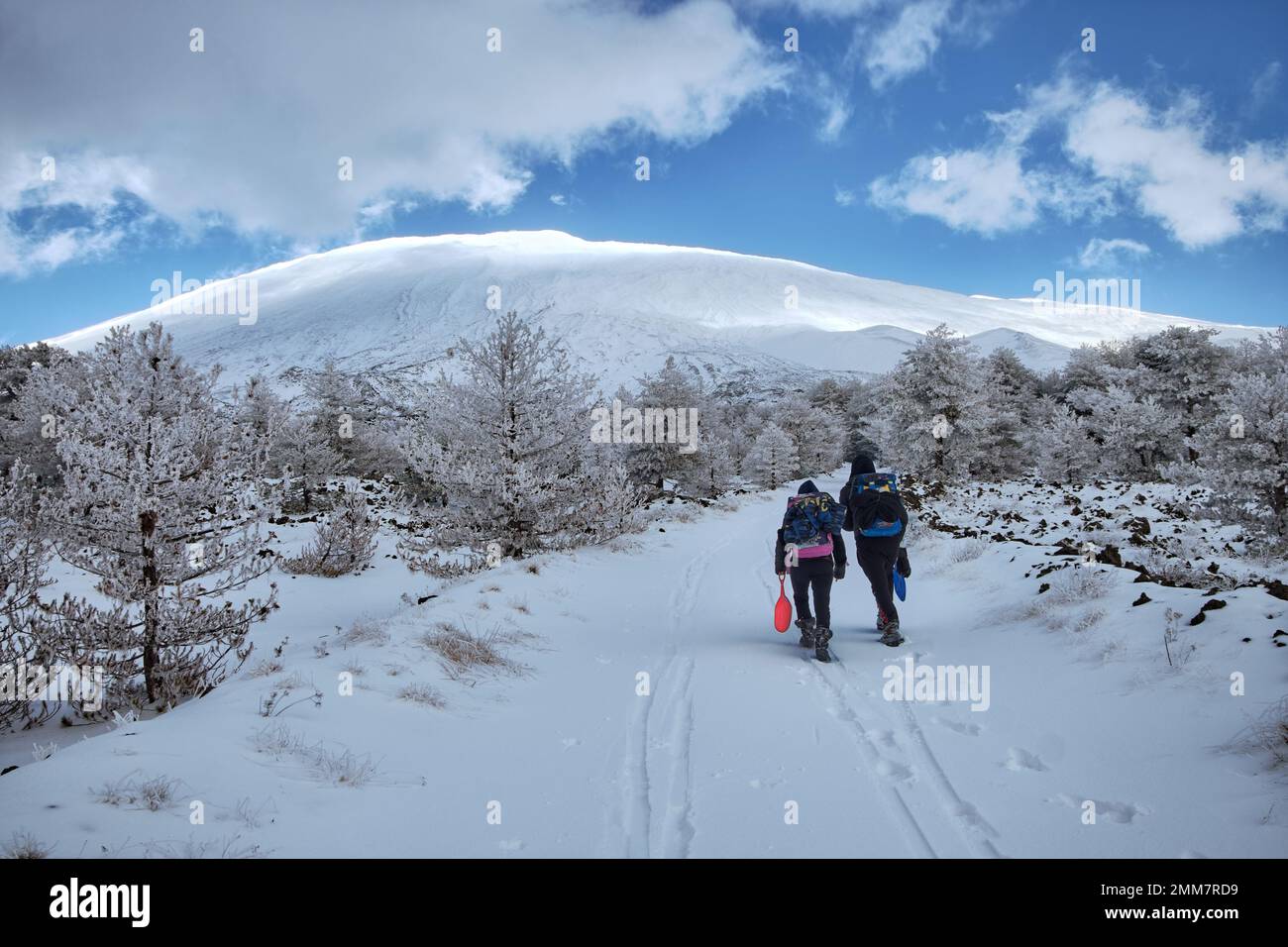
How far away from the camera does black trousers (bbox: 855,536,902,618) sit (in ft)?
24.3

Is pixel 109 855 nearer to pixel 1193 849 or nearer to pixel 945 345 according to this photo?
pixel 1193 849

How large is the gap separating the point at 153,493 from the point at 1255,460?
18.3 metres

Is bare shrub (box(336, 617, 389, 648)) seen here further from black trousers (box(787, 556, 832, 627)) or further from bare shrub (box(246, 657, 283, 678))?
black trousers (box(787, 556, 832, 627))

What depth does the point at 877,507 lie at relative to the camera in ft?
24.2

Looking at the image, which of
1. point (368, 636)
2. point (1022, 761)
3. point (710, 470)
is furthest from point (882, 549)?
point (710, 470)

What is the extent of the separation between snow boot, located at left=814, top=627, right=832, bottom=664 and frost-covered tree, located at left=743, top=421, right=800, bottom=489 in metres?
42.1

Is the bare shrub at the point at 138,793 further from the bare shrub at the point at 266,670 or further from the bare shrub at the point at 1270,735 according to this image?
the bare shrub at the point at 1270,735

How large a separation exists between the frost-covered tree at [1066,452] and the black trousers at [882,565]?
29.2 m

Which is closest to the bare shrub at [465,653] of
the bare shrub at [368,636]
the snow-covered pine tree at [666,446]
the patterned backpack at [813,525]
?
the bare shrub at [368,636]

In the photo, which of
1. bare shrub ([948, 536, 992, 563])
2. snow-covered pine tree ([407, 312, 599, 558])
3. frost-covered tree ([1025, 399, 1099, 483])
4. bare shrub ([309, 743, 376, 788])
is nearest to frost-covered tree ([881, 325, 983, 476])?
frost-covered tree ([1025, 399, 1099, 483])

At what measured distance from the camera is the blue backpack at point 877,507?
7363 millimetres
